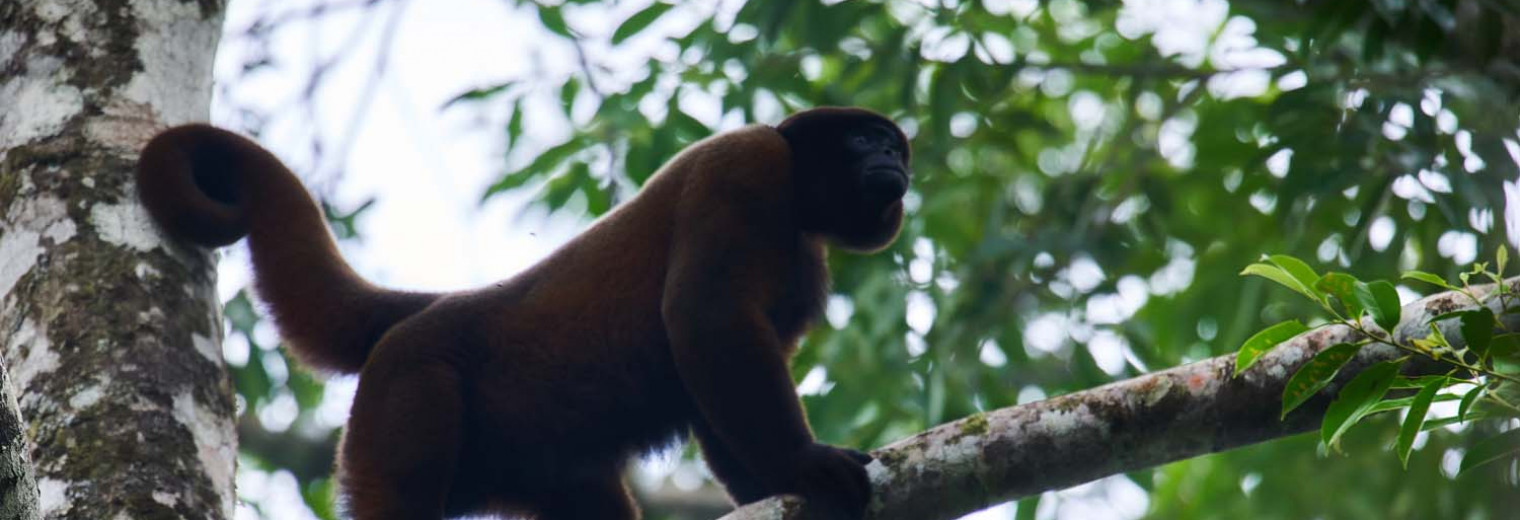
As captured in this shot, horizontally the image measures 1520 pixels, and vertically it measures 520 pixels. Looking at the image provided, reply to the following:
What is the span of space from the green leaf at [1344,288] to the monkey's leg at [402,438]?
229 centimetres

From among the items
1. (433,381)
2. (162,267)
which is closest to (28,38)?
(162,267)

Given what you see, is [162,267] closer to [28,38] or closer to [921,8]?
[28,38]

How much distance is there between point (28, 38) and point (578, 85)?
3258mm

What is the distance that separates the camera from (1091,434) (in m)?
3.64

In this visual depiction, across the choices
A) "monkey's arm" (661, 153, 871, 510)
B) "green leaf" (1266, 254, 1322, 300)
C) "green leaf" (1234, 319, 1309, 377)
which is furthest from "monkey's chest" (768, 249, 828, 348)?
"green leaf" (1266, 254, 1322, 300)

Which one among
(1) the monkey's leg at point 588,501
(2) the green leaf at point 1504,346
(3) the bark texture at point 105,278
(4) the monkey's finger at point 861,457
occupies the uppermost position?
(2) the green leaf at point 1504,346

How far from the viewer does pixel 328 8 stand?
6.30m

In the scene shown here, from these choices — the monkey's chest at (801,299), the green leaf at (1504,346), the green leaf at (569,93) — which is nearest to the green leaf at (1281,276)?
the green leaf at (1504,346)

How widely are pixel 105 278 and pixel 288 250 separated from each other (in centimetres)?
76

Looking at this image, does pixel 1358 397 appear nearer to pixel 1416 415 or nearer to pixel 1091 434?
pixel 1416 415

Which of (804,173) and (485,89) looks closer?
(804,173)

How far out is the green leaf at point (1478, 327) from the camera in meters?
2.67

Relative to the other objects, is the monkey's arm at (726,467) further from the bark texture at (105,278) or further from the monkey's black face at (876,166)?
the bark texture at (105,278)

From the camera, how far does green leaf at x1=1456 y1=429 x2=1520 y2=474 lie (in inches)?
116
